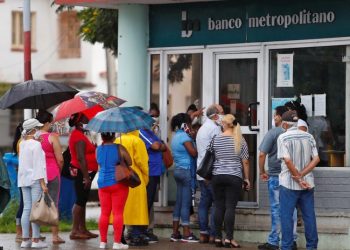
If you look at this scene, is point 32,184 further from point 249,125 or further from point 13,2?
point 13,2

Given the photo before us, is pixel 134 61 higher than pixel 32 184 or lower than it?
higher

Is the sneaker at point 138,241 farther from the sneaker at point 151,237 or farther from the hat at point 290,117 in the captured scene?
the hat at point 290,117

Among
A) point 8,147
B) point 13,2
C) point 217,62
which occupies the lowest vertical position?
point 8,147

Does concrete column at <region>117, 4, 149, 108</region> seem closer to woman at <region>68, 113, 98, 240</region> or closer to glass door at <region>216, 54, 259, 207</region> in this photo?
glass door at <region>216, 54, 259, 207</region>

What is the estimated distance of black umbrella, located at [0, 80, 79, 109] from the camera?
15.5 m

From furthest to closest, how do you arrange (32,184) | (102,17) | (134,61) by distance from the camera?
1. (102,17)
2. (134,61)
3. (32,184)

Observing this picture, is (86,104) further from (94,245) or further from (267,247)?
(267,247)

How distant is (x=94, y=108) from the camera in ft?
A: 51.9

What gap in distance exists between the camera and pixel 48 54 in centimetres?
4734

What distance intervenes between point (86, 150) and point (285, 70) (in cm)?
315

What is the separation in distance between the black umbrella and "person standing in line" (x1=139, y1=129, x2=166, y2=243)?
157cm

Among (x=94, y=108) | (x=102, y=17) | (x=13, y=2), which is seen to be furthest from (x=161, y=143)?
(x=13, y=2)

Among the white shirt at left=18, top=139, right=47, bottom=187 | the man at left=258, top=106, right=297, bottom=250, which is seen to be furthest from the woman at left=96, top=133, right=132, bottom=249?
the man at left=258, top=106, right=297, bottom=250

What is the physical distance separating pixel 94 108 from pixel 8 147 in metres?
30.5
